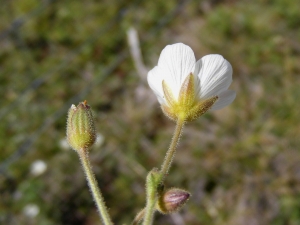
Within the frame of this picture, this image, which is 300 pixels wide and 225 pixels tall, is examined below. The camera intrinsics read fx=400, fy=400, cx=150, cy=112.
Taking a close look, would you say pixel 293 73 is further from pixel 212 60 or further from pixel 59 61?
pixel 212 60

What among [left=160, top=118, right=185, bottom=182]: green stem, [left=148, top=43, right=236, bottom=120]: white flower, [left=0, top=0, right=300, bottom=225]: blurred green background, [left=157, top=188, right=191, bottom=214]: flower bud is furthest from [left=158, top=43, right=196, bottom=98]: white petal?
[left=0, top=0, right=300, bottom=225]: blurred green background

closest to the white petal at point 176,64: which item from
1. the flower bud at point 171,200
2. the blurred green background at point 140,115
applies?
the flower bud at point 171,200

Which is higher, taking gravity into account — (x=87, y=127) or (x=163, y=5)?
(x=163, y=5)

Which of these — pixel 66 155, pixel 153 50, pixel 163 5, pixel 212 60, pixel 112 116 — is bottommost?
pixel 212 60

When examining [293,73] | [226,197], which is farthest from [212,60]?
[293,73]

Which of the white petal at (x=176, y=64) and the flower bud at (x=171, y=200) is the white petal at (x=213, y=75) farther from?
the flower bud at (x=171, y=200)

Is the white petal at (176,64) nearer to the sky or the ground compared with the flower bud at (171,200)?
nearer to the sky

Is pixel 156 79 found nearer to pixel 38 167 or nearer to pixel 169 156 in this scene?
pixel 169 156
